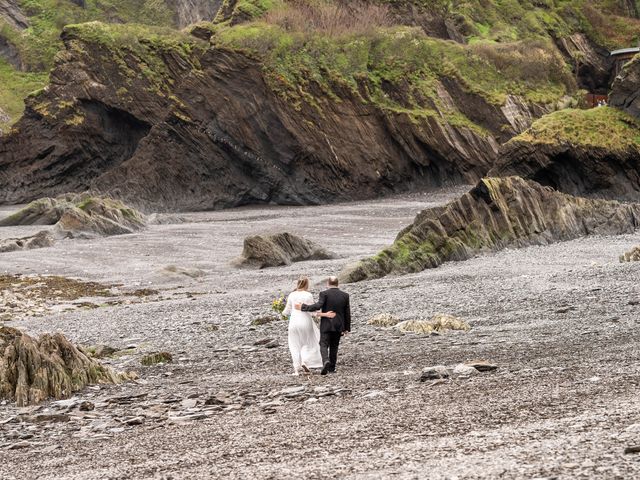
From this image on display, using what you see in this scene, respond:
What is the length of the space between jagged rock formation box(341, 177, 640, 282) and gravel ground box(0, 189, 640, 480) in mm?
2264

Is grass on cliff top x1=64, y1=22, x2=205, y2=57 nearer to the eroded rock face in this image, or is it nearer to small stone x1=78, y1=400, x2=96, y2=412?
the eroded rock face

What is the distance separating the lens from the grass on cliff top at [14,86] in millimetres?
93144

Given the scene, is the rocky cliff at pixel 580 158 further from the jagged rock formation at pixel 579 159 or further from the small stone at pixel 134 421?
the small stone at pixel 134 421

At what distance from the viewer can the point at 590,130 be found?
43.7 metres

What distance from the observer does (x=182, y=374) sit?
1584cm

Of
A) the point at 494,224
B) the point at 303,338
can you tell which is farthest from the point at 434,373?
the point at 494,224

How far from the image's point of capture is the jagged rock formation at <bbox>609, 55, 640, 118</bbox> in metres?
44.9

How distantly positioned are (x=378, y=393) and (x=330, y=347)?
2.44 meters

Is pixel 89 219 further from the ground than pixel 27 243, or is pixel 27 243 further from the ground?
pixel 89 219

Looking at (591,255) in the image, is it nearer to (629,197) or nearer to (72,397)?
(629,197)

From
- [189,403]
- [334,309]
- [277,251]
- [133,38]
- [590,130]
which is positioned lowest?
[189,403]

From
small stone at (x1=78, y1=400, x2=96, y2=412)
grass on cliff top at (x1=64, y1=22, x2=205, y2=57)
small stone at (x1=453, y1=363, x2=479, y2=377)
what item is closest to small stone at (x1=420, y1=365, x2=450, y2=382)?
small stone at (x1=453, y1=363, x2=479, y2=377)

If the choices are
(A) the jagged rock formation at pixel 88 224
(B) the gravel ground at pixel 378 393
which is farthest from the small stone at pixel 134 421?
(A) the jagged rock formation at pixel 88 224

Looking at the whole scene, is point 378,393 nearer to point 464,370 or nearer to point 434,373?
point 434,373
